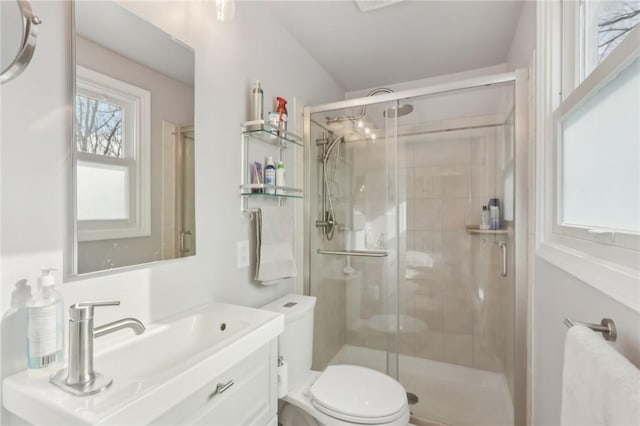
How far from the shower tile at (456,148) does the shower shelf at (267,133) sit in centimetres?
107

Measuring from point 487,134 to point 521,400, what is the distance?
1.54 metres

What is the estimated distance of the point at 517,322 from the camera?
1.58m

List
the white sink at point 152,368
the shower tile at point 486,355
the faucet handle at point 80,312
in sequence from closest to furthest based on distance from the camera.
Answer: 1. the white sink at point 152,368
2. the faucet handle at point 80,312
3. the shower tile at point 486,355

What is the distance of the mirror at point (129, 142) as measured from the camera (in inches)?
34.7

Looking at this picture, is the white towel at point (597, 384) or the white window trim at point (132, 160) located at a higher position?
the white window trim at point (132, 160)

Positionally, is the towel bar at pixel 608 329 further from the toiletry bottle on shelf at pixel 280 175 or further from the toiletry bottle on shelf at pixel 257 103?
the toiletry bottle on shelf at pixel 257 103

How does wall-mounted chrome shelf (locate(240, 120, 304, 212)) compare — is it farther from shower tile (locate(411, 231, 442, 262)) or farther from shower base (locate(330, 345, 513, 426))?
shower base (locate(330, 345, 513, 426))

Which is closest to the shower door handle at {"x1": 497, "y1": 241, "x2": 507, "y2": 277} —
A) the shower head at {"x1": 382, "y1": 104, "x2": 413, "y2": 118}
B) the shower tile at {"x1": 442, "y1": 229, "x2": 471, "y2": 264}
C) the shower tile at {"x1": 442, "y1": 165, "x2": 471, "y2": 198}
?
the shower tile at {"x1": 442, "y1": 229, "x2": 471, "y2": 264}

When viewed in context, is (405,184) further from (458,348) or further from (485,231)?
(458,348)

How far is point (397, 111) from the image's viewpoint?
203 centimetres

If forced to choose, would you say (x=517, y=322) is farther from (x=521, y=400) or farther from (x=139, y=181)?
(x=139, y=181)

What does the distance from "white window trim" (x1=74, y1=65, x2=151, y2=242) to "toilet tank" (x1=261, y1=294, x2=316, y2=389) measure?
0.78m

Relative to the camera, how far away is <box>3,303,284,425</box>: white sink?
599 mm

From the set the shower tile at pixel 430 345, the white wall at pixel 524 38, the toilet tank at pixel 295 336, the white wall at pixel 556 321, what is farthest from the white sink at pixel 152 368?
the white wall at pixel 524 38
